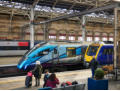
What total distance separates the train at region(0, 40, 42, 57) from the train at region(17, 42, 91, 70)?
14.5 metres

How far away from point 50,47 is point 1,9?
1616cm

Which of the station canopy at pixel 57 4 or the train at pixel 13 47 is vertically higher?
the station canopy at pixel 57 4

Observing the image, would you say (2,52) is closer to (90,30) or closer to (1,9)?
(1,9)

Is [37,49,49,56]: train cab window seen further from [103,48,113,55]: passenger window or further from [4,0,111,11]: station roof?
[4,0,111,11]: station roof

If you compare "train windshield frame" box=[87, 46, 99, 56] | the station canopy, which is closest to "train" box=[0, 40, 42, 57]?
the station canopy

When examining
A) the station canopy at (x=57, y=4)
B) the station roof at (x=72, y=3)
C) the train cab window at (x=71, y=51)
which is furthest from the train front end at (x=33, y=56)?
the station roof at (x=72, y=3)

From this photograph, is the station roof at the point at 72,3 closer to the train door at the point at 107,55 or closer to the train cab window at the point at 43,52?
the train door at the point at 107,55

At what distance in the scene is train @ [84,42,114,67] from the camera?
15.6m

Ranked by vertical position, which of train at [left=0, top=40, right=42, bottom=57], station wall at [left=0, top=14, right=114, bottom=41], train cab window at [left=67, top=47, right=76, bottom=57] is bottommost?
train at [left=0, top=40, right=42, bottom=57]

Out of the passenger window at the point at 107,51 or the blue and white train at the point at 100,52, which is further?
the passenger window at the point at 107,51

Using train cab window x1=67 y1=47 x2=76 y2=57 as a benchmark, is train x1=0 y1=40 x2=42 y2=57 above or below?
below

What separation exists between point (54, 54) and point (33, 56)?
1.93 meters

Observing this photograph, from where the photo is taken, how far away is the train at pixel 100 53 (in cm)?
1562

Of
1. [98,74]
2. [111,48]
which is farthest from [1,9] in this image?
[98,74]
